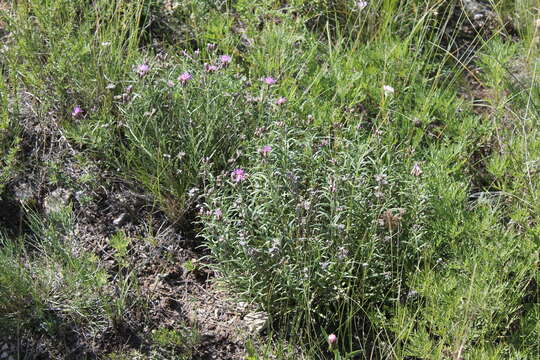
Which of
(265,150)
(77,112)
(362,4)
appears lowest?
(77,112)

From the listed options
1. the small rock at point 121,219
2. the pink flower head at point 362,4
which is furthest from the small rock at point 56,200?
the pink flower head at point 362,4

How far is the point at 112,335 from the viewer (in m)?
3.18

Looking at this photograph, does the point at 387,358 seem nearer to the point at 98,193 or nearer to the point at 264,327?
the point at 264,327

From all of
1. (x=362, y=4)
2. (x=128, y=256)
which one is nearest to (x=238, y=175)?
(x=128, y=256)

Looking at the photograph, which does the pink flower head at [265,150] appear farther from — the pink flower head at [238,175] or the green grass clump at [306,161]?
the pink flower head at [238,175]

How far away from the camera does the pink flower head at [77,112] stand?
11.7 feet

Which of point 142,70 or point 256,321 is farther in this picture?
point 142,70

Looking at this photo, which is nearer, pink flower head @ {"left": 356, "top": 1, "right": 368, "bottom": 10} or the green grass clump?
the green grass clump

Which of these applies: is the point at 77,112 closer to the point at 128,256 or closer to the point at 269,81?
the point at 128,256

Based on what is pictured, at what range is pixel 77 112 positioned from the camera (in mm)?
3566

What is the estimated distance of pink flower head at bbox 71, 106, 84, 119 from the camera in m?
3.57

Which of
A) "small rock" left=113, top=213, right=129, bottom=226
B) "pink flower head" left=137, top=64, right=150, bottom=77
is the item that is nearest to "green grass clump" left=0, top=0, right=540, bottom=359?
"pink flower head" left=137, top=64, right=150, bottom=77

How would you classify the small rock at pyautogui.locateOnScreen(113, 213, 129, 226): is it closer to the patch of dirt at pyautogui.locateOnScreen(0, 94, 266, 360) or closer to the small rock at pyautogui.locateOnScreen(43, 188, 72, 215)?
the patch of dirt at pyautogui.locateOnScreen(0, 94, 266, 360)

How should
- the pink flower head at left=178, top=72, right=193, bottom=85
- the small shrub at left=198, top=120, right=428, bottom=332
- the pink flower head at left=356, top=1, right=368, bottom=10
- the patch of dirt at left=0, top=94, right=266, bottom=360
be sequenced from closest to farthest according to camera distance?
the small shrub at left=198, top=120, right=428, bottom=332, the patch of dirt at left=0, top=94, right=266, bottom=360, the pink flower head at left=178, top=72, right=193, bottom=85, the pink flower head at left=356, top=1, right=368, bottom=10
